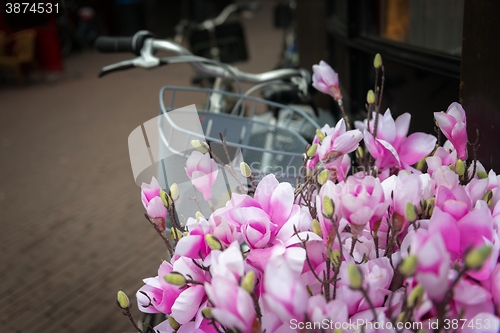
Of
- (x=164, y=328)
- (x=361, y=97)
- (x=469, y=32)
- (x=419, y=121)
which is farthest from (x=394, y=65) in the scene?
(x=164, y=328)

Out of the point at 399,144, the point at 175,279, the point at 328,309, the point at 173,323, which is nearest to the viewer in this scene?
the point at 328,309

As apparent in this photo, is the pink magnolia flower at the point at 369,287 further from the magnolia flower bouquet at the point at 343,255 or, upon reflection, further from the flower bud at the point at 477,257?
the flower bud at the point at 477,257

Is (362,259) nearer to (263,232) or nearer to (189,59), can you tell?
(263,232)

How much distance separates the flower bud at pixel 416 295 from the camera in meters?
0.59

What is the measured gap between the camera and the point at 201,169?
101 cm

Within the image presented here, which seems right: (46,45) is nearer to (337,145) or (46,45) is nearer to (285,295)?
(337,145)

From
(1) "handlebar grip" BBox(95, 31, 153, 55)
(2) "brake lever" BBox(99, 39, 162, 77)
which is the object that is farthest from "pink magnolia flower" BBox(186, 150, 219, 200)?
(1) "handlebar grip" BBox(95, 31, 153, 55)

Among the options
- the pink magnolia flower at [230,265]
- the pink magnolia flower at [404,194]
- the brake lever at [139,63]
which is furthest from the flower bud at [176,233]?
the brake lever at [139,63]

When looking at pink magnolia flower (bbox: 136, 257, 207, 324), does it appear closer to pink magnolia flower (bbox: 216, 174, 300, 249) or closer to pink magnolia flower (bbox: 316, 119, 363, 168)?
pink magnolia flower (bbox: 216, 174, 300, 249)

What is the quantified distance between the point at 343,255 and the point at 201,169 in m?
0.35

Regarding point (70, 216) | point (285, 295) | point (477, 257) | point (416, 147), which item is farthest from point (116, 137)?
point (477, 257)

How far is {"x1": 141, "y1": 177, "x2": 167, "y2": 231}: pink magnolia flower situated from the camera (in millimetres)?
926

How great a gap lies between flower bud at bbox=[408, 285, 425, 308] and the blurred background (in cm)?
74

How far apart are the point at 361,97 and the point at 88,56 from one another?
11537mm
